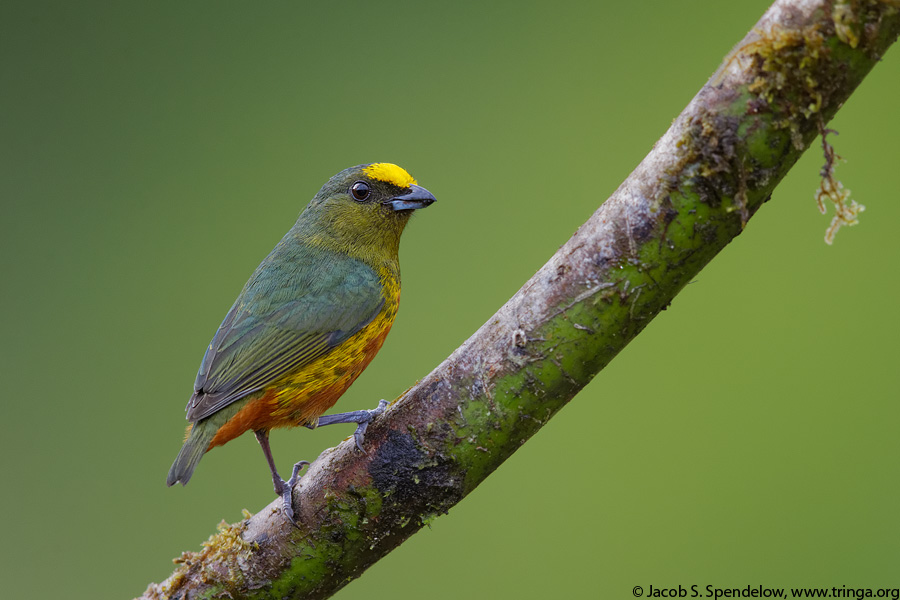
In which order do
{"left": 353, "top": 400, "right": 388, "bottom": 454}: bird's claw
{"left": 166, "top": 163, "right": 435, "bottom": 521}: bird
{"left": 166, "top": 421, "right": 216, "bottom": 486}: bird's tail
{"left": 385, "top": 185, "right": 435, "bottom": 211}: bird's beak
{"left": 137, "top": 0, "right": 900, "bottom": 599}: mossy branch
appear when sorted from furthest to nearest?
{"left": 385, "top": 185, "right": 435, "bottom": 211}: bird's beak, {"left": 166, "top": 163, "right": 435, "bottom": 521}: bird, {"left": 166, "top": 421, "right": 216, "bottom": 486}: bird's tail, {"left": 353, "top": 400, "right": 388, "bottom": 454}: bird's claw, {"left": 137, "top": 0, "right": 900, "bottom": 599}: mossy branch

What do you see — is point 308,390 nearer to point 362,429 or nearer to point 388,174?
point 362,429

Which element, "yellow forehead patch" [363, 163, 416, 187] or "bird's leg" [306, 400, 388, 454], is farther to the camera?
"yellow forehead patch" [363, 163, 416, 187]

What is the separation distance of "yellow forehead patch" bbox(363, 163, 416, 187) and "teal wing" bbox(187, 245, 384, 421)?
432mm

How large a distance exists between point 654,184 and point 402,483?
3.64 feet

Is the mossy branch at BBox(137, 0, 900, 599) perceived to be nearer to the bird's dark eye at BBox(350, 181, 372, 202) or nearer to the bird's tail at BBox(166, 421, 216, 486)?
the bird's tail at BBox(166, 421, 216, 486)

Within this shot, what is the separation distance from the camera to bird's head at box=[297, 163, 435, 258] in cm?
358

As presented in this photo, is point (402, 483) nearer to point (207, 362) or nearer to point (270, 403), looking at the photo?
point (270, 403)

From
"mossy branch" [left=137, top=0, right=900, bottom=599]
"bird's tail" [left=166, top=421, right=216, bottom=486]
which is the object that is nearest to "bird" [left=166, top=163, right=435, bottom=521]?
"bird's tail" [left=166, top=421, right=216, bottom=486]

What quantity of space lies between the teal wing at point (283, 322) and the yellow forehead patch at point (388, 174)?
0.43 metres

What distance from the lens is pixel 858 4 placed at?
64.1 inches

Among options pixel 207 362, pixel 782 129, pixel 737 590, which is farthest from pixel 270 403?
pixel 737 590

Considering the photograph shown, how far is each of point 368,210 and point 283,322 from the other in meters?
0.73

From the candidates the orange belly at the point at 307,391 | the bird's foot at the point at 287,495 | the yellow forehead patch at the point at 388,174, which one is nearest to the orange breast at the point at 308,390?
the orange belly at the point at 307,391

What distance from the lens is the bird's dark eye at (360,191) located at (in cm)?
363
